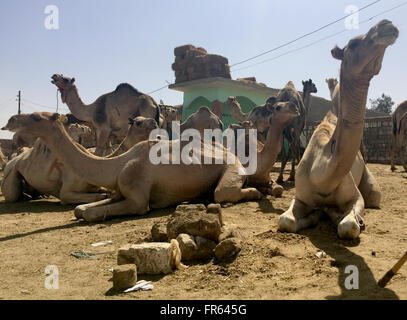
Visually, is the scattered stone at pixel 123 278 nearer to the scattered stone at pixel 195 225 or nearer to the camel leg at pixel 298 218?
the scattered stone at pixel 195 225

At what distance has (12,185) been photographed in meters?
8.03

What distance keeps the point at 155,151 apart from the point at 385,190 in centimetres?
454

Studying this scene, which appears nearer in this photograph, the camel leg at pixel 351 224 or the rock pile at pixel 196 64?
the camel leg at pixel 351 224

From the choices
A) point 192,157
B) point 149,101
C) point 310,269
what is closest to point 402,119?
point 149,101

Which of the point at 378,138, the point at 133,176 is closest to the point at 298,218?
the point at 133,176

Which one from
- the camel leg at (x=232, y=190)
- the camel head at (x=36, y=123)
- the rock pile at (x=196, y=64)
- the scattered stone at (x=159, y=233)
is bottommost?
the scattered stone at (x=159, y=233)

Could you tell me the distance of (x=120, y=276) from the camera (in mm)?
2977

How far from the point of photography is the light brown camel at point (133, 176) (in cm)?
586

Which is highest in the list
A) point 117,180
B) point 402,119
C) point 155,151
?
Answer: point 402,119

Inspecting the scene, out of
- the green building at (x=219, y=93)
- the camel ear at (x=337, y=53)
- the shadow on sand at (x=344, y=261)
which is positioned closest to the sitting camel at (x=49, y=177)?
the shadow on sand at (x=344, y=261)

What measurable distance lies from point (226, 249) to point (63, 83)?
398 inches

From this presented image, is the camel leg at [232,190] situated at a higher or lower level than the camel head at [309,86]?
lower

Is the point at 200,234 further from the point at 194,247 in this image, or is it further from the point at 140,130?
the point at 140,130
